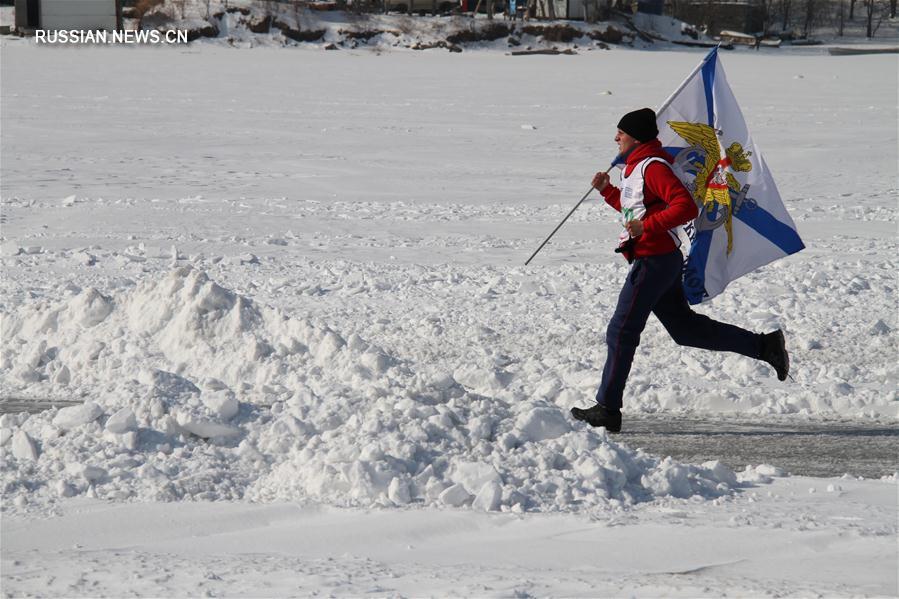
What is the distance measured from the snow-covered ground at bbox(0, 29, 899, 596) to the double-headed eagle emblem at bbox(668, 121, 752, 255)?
1075 millimetres

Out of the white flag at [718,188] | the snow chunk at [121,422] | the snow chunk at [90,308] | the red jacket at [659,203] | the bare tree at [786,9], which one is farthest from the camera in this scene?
the bare tree at [786,9]

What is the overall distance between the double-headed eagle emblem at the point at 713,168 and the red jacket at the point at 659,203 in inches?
29.5

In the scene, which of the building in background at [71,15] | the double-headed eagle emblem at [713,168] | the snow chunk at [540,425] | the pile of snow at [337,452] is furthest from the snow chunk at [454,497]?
the building in background at [71,15]

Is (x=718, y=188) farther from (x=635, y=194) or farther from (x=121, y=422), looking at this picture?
(x=121, y=422)

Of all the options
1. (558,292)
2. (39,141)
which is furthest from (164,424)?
(39,141)

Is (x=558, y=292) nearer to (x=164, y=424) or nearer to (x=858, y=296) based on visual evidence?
(x=858, y=296)

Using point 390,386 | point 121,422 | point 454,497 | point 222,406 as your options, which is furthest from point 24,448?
point 454,497

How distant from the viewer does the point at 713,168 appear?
6.51 meters

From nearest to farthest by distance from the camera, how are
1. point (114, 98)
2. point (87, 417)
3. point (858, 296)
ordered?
point (87, 417)
point (858, 296)
point (114, 98)

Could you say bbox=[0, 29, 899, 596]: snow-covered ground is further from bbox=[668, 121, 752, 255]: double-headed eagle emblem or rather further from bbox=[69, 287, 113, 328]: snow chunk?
bbox=[668, 121, 752, 255]: double-headed eagle emblem

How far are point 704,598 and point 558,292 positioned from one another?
552 centimetres

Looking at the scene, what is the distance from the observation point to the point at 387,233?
1205 cm

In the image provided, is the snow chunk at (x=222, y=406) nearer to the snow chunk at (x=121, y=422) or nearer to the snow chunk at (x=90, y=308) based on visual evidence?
the snow chunk at (x=121, y=422)

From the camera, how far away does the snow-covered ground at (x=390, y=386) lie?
4332 millimetres
